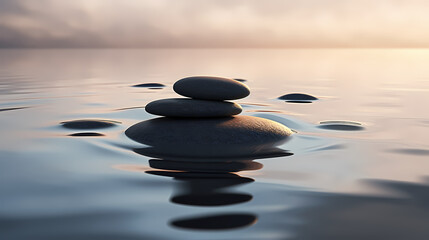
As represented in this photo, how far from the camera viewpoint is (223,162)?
4652 millimetres

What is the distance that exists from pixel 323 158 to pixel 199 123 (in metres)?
1.81

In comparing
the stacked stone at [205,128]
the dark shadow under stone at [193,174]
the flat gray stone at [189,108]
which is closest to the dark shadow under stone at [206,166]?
the dark shadow under stone at [193,174]

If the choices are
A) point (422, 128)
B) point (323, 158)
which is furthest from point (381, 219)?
point (422, 128)

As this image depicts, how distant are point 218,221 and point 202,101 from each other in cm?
340

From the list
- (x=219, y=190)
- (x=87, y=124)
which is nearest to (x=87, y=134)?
(x=87, y=124)

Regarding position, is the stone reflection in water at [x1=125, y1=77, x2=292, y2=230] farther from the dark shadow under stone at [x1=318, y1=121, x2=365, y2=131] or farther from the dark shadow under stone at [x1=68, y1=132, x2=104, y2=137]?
the dark shadow under stone at [x1=318, y1=121, x2=365, y2=131]

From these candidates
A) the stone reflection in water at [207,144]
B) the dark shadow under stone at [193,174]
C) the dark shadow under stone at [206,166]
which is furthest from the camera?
the dark shadow under stone at [206,166]

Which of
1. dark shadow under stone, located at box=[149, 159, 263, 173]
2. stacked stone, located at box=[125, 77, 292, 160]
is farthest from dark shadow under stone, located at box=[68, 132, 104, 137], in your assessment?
dark shadow under stone, located at box=[149, 159, 263, 173]

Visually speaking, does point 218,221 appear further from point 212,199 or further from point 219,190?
point 219,190

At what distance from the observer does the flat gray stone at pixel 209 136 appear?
17.1 feet

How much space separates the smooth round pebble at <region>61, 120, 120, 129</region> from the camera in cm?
677

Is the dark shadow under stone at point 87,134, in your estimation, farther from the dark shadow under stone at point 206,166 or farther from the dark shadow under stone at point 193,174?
the dark shadow under stone at point 193,174

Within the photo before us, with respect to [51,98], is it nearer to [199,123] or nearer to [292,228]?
[199,123]

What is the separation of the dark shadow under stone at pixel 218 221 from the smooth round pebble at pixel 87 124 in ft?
13.6
